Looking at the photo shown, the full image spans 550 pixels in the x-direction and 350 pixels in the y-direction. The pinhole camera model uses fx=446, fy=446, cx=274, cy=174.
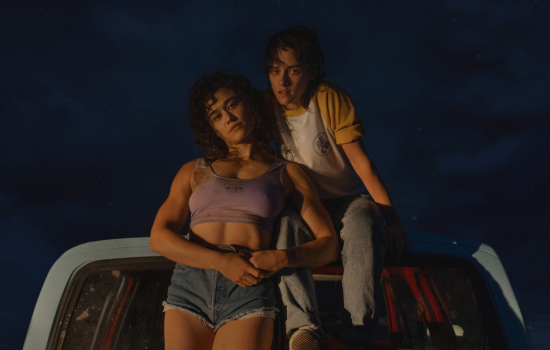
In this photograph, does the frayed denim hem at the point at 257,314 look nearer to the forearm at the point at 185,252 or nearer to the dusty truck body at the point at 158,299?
the dusty truck body at the point at 158,299

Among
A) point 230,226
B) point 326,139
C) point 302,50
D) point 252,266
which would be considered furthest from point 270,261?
point 302,50

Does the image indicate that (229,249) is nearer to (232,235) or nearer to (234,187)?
(232,235)

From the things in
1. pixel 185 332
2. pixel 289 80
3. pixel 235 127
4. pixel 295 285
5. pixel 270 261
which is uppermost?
pixel 289 80

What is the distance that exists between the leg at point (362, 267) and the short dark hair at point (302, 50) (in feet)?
2.88

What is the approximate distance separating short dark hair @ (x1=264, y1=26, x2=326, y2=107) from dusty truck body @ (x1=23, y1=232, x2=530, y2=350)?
123 centimetres

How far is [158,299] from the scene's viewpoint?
76.1 inches

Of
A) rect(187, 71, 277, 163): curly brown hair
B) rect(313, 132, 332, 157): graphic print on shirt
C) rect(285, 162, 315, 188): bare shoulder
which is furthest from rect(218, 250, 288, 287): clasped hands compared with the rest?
rect(313, 132, 332, 157): graphic print on shirt

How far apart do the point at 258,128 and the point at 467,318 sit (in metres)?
1.45

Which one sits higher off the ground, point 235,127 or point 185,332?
point 235,127

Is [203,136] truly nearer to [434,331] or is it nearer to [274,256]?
[274,256]

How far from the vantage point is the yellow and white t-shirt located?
2.52 metres

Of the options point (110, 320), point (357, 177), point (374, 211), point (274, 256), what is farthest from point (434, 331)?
point (110, 320)

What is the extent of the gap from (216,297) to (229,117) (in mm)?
1039

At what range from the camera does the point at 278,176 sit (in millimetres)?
2266
